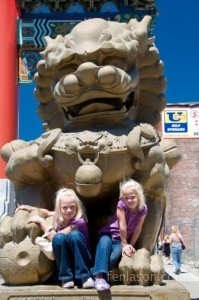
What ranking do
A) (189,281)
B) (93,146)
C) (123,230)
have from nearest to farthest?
1. (123,230)
2. (93,146)
3. (189,281)

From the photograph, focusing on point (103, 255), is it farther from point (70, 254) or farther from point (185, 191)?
point (185, 191)

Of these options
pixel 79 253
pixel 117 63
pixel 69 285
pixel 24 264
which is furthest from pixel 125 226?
pixel 117 63

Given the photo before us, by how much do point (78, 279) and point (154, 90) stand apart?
1221 millimetres

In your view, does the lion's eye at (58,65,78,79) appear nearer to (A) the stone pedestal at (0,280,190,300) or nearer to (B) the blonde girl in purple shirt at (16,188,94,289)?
(B) the blonde girl in purple shirt at (16,188,94,289)

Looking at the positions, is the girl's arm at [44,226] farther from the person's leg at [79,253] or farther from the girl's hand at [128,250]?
the girl's hand at [128,250]

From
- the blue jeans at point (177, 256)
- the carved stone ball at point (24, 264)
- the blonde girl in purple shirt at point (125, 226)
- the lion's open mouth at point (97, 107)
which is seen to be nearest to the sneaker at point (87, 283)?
the blonde girl in purple shirt at point (125, 226)

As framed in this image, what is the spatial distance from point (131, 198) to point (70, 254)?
0.39 m

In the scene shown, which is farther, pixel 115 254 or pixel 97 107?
pixel 97 107

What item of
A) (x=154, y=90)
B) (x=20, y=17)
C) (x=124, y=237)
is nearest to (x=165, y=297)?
(x=124, y=237)

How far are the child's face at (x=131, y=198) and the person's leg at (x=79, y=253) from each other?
269mm

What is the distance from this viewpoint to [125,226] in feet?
7.27

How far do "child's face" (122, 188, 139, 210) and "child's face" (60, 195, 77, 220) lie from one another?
25 cm

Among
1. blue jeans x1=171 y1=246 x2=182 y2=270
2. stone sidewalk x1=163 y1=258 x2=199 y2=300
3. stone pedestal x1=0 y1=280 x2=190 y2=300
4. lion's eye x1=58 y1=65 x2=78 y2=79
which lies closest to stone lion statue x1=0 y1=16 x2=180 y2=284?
lion's eye x1=58 y1=65 x2=78 y2=79

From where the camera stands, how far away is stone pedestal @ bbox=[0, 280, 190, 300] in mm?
2031
